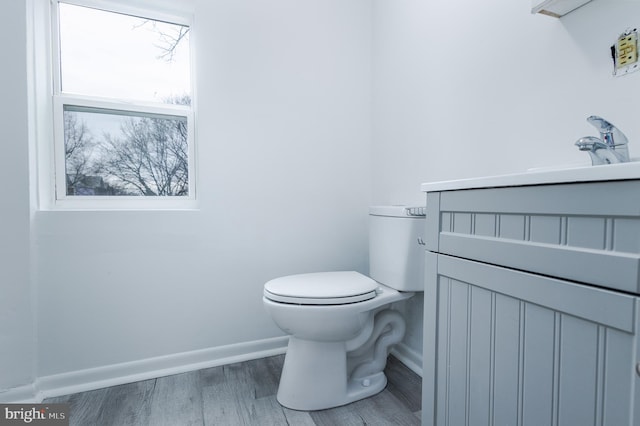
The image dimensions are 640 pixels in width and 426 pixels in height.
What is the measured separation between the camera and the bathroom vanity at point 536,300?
0.47 metres

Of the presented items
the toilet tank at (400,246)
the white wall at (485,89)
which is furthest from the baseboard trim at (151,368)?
the white wall at (485,89)

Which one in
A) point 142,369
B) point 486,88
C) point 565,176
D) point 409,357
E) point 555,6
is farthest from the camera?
point 409,357

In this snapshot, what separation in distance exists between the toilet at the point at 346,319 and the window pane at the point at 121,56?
3.75ft

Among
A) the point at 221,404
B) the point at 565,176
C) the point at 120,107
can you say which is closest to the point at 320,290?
the point at 221,404

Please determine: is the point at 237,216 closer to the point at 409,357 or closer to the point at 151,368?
the point at 151,368

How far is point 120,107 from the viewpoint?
149 cm

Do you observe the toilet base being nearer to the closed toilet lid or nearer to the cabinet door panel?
the closed toilet lid

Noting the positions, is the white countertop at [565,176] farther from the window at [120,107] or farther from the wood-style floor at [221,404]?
the window at [120,107]

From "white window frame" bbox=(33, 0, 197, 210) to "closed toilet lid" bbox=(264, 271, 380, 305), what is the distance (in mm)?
673

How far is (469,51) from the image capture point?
126cm

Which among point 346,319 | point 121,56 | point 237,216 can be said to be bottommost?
point 346,319

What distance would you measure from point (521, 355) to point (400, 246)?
79cm

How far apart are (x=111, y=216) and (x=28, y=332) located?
54cm

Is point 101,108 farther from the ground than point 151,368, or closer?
farther from the ground
